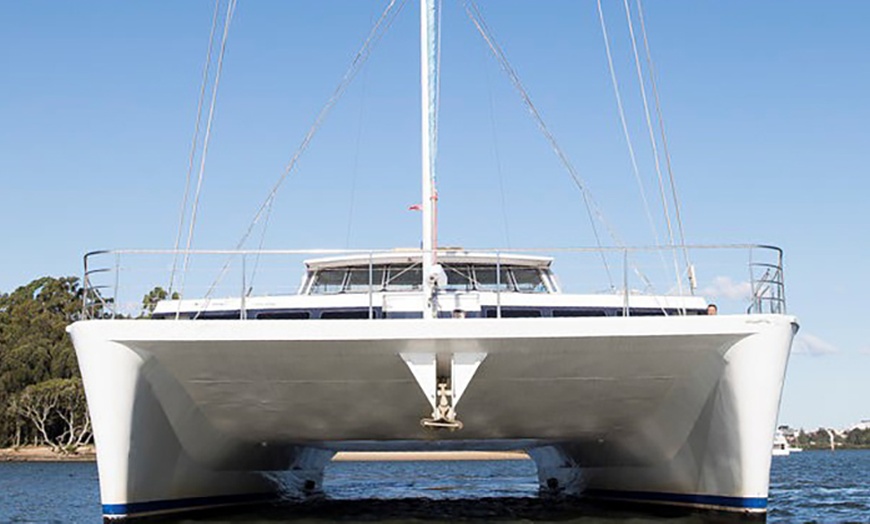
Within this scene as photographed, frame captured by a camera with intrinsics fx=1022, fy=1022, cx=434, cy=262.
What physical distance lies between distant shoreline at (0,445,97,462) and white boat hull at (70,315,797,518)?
111 feet

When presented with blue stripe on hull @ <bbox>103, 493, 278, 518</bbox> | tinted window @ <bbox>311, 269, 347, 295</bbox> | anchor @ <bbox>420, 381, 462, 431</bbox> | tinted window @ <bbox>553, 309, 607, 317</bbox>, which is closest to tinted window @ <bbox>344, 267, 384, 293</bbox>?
tinted window @ <bbox>311, 269, 347, 295</bbox>

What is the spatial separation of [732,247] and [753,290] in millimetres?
446

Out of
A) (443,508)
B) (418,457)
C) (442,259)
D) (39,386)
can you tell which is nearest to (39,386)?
(39,386)

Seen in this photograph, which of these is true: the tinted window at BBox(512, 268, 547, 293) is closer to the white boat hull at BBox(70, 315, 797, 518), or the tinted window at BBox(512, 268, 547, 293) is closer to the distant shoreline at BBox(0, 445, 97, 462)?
the white boat hull at BBox(70, 315, 797, 518)

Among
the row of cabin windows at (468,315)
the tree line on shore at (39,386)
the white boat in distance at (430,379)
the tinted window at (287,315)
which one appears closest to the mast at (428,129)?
the white boat in distance at (430,379)

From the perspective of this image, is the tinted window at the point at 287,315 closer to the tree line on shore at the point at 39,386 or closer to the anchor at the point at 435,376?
the anchor at the point at 435,376

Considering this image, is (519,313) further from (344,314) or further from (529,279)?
(529,279)

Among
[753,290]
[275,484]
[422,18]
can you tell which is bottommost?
[275,484]

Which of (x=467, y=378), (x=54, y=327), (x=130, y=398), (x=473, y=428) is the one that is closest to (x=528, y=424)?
(x=473, y=428)

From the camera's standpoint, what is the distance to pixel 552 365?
924 centimetres

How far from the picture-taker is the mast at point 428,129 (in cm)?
1027

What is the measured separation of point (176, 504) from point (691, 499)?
212 inches

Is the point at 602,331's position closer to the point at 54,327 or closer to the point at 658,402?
the point at 658,402

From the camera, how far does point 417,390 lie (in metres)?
9.58
